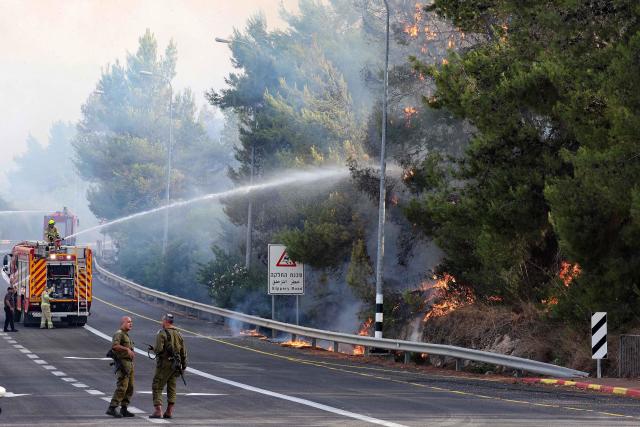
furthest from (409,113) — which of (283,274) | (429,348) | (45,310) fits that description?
(429,348)

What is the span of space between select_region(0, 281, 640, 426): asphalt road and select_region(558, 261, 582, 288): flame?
511 cm

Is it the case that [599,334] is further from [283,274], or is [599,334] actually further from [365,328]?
[365,328]

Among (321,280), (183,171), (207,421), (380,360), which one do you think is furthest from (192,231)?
(207,421)

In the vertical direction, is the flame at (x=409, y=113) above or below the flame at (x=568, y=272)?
above

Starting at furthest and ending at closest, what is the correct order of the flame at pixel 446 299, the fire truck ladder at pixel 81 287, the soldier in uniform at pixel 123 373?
1. the fire truck ladder at pixel 81 287
2. the flame at pixel 446 299
3. the soldier in uniform at pixel 123 373

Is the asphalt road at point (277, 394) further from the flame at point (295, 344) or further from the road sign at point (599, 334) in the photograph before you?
the road sign at point (599, 334)

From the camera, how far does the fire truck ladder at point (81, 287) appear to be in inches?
1740

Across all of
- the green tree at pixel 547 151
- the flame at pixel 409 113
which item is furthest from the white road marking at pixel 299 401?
the flame at pixel 409 113

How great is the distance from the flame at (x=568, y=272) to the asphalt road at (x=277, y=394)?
5.11 m

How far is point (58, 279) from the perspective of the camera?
44.2m

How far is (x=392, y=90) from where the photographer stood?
156ft

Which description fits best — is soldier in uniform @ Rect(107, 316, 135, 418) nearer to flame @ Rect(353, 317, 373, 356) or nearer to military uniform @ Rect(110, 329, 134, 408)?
military uniform @ Rect(110, 329, 134, 408)

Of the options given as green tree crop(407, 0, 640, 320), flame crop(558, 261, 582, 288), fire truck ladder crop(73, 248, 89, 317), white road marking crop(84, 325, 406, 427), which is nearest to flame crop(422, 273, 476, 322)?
green tree crop(407, 0, 640, 320)

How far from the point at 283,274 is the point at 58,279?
8.17 m
